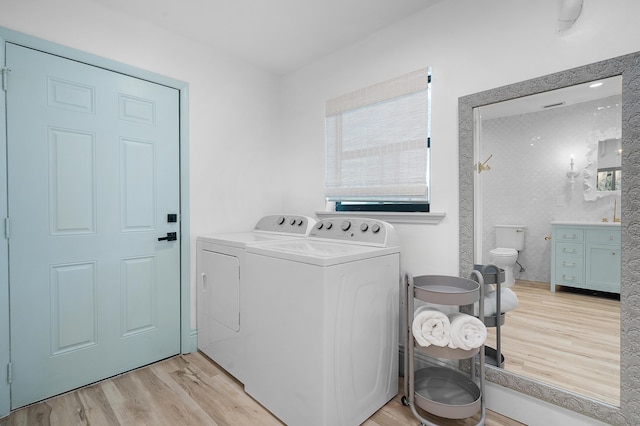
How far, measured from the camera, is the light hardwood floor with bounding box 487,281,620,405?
4.58ft

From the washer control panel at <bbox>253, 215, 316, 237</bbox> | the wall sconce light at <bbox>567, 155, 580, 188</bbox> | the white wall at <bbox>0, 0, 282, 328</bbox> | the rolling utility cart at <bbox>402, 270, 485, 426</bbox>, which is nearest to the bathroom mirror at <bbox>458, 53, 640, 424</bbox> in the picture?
the wall sconce light at <bbox>567, 155, 580, 188</bbox>

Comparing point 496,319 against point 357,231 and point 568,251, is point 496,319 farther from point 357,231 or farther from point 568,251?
point 357,231

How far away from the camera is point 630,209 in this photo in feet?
4.39

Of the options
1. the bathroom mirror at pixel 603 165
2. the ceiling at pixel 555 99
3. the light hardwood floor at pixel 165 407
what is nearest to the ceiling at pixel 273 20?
the ceiling at pixel 555 99

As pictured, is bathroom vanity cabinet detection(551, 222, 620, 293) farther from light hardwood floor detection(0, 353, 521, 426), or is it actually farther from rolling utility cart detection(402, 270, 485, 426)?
light hardwood floor detection(0, 353, 521, 426)

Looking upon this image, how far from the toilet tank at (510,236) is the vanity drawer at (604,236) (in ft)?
0.91

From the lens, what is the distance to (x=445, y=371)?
Answer: 1.83 metres

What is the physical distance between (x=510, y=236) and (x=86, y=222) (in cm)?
256

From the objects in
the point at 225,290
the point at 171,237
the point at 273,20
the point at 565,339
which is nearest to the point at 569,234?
the point at 565,339

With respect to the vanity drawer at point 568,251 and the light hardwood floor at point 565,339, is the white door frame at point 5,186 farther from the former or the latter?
the vanity drawer at point 568,251

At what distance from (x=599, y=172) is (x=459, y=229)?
69 centimetres

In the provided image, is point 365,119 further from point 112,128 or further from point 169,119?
point 112,128

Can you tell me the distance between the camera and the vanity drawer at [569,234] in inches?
58.7

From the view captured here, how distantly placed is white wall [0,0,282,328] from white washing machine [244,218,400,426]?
3.33 feet
